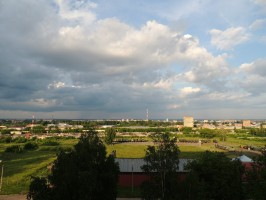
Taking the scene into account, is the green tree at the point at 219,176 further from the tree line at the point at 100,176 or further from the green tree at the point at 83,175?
the green tree at the point at 83,175

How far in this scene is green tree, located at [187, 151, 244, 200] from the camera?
28.0 meters

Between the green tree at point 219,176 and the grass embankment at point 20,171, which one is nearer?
the green tree at point 219,176

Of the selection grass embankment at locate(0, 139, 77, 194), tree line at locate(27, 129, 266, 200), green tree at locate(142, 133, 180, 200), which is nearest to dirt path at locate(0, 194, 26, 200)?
grass embankment at locate(0, 139, 77, 194)

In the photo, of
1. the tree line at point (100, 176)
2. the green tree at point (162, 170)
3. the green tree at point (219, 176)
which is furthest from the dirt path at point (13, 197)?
the green tree at point (162, 170)

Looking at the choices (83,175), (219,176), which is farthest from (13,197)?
(219,176)

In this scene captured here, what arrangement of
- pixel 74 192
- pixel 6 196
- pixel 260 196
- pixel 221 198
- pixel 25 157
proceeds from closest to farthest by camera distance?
pixel 74 192
pixel 260 196
pixel 221 198
pixel 6 196
pixel 25 157

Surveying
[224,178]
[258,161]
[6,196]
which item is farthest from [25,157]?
[258,161]

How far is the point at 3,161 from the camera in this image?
62.2 m

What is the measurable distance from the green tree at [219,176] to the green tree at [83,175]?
871 centimetres

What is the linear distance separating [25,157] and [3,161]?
24.8 ft

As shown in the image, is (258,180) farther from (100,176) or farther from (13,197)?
(13,197)

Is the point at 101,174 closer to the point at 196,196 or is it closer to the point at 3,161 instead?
the point at 196,196

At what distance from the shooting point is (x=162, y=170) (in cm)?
2038

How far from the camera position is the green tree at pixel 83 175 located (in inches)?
747
